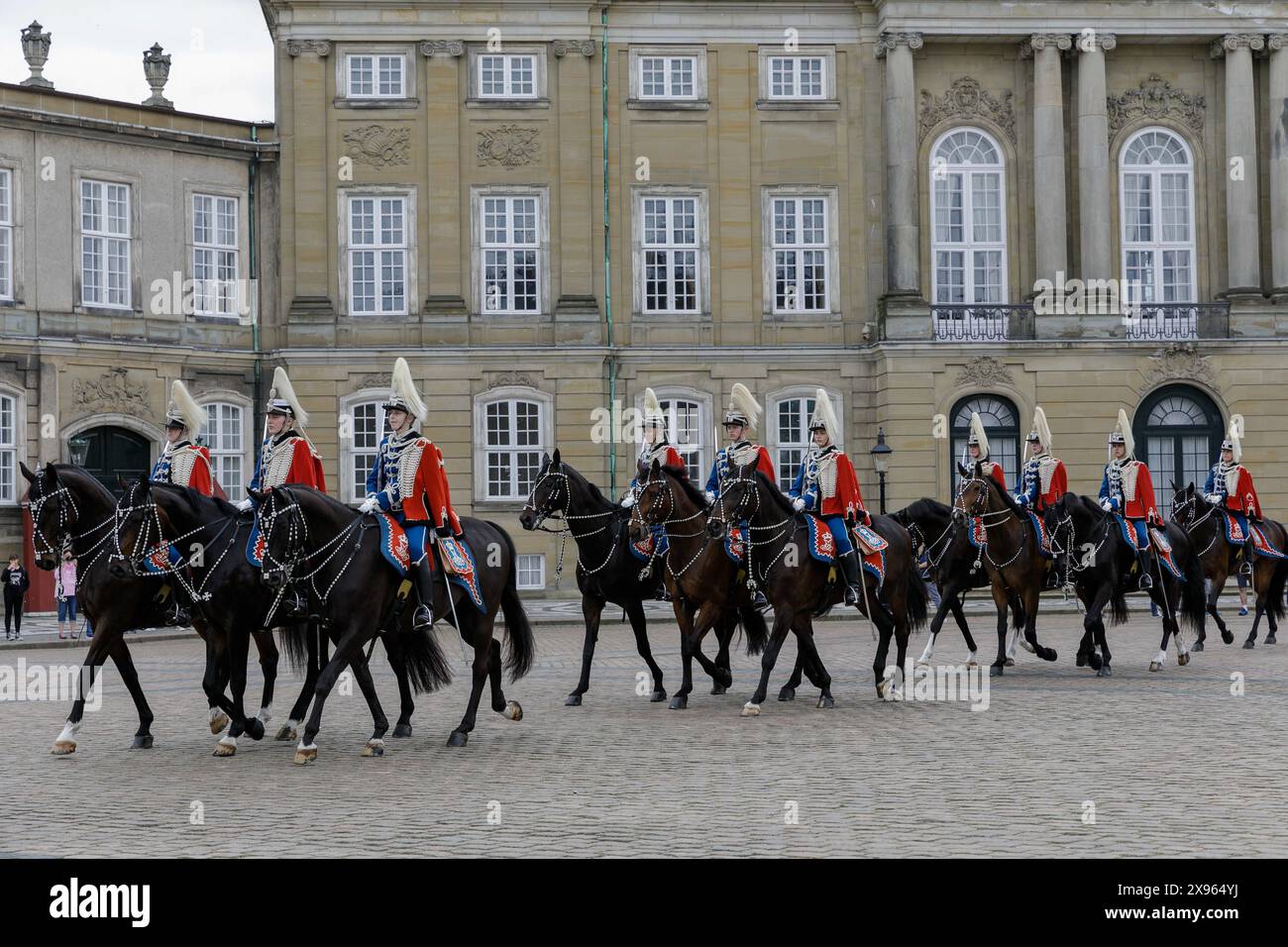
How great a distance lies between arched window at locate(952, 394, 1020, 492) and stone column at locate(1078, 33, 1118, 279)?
351cm

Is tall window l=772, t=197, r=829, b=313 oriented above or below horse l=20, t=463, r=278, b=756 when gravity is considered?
above

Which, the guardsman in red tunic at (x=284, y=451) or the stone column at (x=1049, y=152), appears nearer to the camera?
the guardsman in red tunic at (x=284, y=451)

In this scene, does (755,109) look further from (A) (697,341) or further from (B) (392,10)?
(B) (392,10)

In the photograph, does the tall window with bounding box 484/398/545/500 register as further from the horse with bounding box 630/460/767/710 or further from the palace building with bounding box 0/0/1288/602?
the horse with bounding box 630/460/767/710

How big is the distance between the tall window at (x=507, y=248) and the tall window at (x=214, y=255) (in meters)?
5.68

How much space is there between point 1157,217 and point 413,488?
30588mm

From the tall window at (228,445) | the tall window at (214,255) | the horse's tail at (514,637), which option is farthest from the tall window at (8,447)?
the horse's tail at (514,637)

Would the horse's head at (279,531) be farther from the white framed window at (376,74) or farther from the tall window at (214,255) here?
the white framed window at (376,74)

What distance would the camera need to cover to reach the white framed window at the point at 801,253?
131 feet

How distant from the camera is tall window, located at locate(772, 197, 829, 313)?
131 feet

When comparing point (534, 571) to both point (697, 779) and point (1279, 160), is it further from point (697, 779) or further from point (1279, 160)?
point (697, 779)

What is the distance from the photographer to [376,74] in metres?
39.0

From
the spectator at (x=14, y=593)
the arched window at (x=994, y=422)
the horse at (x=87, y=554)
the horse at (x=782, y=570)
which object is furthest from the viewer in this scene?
the arched window at (x=994, y=422)

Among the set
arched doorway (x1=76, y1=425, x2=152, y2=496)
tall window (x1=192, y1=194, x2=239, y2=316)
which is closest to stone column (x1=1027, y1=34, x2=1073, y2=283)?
tall window (x1=192, y1=194, x2=239, y2=316)
